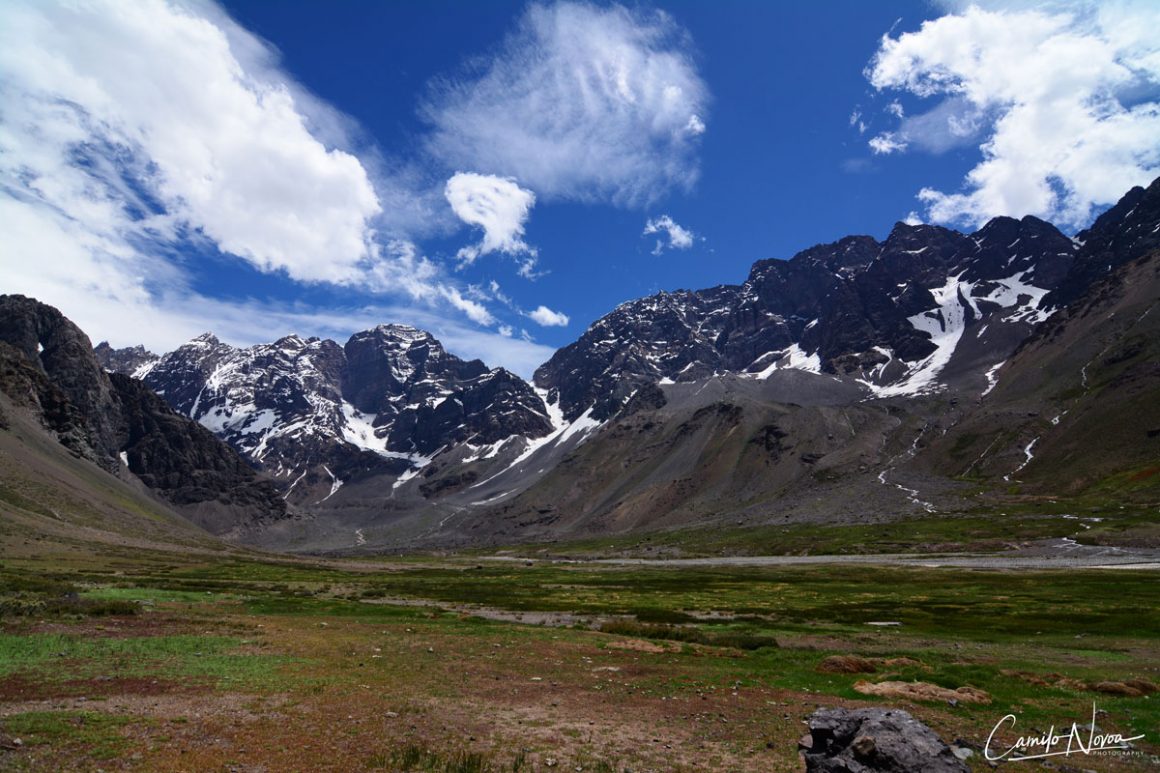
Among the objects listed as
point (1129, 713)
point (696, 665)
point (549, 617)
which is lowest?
point (549, 617)

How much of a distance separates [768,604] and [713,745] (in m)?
51.8

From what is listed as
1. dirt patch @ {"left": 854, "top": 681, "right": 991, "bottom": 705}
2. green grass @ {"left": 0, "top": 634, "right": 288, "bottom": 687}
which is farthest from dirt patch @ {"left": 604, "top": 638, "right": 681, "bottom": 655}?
green grass @ {"left": 0, "top": 634, "right": 288, "bottom": 687}

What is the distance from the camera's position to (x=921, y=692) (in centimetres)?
2603

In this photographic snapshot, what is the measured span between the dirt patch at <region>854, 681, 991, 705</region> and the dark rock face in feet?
37.6

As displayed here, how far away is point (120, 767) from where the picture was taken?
53.0 feet

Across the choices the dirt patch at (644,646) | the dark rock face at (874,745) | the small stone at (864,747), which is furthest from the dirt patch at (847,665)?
the small stone at (864,747)

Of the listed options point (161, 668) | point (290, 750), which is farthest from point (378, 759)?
point (161, 668)

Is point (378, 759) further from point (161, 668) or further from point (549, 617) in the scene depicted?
point (549, 617)

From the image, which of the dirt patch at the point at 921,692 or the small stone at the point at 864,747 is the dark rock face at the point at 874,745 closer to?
the small stone at the point at 864,747

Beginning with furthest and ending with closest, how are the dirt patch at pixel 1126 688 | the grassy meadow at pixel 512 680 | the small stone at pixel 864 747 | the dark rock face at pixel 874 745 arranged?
the dirt patch at pixel 1126 688 < the grassy meadow at pixel 512 680 < the small stone at pixel 864 747 < the dark rock face at pixel 874 745

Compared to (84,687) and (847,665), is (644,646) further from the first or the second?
(84,687)

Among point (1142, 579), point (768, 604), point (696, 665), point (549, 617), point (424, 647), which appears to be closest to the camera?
point (696, 665)

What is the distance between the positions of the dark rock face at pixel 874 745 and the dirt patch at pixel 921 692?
11465 millimetres

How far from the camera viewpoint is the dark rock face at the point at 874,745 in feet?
48.5
